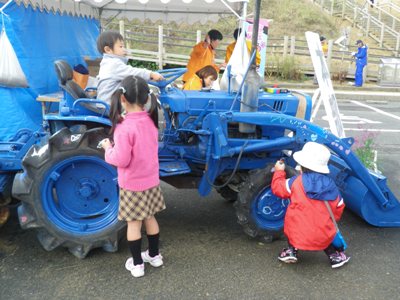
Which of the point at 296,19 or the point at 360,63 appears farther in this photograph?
the point at 296,19

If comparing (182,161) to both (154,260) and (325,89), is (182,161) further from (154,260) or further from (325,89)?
(325,89)

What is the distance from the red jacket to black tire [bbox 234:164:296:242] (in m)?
0.27

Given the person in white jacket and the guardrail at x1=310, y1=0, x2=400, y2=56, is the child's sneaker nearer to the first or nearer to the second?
the person in white jacket

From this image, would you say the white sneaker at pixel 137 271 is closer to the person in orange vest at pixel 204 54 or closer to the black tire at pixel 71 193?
the black tire at pixel 71 193

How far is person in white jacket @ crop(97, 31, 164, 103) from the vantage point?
3277mm

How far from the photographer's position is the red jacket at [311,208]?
3.00 metres

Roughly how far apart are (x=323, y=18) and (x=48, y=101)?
2562 centimetres

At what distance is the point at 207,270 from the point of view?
308 centimetres

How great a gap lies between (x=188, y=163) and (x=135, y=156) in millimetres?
980

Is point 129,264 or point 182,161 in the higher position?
point 182,161

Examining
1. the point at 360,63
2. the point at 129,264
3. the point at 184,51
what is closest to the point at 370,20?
the point at 360,63

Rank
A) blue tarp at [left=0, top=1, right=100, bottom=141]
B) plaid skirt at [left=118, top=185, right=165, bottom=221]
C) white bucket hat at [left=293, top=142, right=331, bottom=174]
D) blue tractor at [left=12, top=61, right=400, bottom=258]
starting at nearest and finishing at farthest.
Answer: plaid skirt at [left=118, top=185, right=165, bottom=221]
white bucket hat at [left=293, top=142, right=331, bottom=174]
blue tractor at [left=12, top=61, right=400, bottom=258]
blue tarp at [left=0, top=1, right=100, bottom=141]

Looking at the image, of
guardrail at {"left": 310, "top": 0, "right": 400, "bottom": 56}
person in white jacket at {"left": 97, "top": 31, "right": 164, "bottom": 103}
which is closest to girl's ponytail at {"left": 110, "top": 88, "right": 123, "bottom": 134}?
person in white jacket at {"left": 97, "top": 31, "right": 164, "bottom": 103}

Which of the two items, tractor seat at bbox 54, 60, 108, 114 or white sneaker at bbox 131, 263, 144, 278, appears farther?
tractor seat at bbox 54, 60, 108, 114
